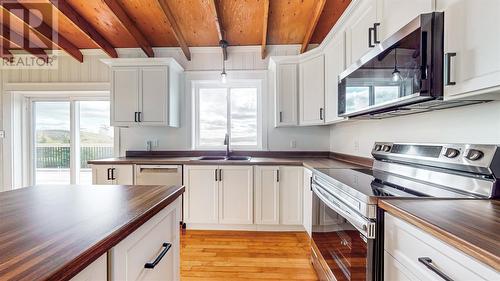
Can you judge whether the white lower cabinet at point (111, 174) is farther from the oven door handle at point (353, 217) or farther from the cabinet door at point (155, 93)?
the oven door handle at point (353, 217)

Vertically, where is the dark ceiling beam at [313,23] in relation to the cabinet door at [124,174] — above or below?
above

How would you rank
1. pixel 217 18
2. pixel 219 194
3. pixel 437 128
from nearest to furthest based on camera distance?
pixel 437 128, pixel 217 18, pixel 219 194

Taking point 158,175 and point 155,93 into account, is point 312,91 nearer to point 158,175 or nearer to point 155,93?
point 155,93

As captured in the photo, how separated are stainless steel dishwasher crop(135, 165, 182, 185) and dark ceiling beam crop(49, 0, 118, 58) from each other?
72.2 inches

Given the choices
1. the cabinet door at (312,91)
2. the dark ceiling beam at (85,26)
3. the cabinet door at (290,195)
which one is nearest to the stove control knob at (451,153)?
the cabinet door at (312,91)

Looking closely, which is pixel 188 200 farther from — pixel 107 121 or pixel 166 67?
pixel 107 121


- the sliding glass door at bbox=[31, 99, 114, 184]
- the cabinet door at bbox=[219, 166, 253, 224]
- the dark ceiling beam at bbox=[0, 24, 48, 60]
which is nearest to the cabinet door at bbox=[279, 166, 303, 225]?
the cabinet door at bbox=[219, 166, 253, 224]

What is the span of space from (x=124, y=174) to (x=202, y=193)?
998 mm

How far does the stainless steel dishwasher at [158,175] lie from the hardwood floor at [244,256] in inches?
26.7

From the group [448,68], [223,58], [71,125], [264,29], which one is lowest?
[71,125]

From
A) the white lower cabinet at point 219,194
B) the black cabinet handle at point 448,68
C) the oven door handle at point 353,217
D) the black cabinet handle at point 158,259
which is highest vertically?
the black cabinet handle at point 448,68

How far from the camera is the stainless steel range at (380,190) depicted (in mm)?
1100

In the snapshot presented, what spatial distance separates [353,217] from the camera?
1.28 metres

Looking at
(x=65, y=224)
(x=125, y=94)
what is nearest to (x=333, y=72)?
(x=65, y=224)
